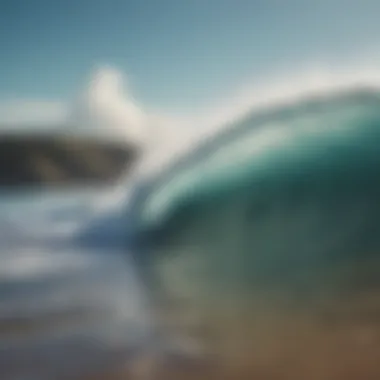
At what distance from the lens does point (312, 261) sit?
56.7 inches

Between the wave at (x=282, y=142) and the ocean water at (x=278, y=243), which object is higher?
the wave at (x=282, y=142)

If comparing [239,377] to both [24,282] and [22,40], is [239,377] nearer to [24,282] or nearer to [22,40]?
[24,282]

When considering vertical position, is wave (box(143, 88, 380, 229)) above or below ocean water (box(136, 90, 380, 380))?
above

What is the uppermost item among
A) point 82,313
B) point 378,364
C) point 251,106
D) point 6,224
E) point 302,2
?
point 302,2

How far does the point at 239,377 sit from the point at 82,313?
360 millimetres

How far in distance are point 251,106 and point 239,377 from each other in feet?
1.89

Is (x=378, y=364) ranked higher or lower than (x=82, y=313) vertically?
lower

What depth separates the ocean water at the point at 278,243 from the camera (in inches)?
55.9

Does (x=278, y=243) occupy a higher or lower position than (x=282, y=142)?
lower

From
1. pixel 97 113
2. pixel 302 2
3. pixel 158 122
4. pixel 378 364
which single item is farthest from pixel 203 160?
pixel 378 364

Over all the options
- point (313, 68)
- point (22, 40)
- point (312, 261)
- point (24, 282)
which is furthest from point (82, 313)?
point (313, 68)

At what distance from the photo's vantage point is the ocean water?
1.42 metres

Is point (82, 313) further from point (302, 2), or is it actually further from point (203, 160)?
point (302, 2)

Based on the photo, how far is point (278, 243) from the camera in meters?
1.45
